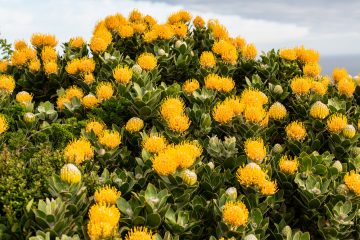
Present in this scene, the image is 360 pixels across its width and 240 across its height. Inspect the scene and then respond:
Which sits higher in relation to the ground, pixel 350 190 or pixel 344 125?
pixel 344 125

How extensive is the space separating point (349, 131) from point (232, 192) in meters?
1.42

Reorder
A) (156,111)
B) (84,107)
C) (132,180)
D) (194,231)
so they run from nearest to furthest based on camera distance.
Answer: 1. (194,231)
2. (132,180)
3. (156,111)
4. (84,107)

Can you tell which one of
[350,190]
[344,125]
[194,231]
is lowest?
[194,231]

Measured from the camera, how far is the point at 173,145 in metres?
3.91

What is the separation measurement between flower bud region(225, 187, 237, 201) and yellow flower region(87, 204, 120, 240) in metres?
0.83

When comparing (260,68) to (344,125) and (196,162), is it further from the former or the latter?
(196,162)

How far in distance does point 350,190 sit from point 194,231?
1.21 meters

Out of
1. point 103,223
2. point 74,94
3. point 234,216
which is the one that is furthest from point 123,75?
point 103,223

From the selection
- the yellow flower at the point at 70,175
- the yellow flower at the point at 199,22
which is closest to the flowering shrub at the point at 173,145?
the yellow flower at the point at 70,175

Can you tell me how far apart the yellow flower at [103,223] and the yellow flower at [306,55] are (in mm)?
3741

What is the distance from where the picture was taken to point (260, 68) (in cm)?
569

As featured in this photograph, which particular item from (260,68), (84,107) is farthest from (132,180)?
(260,68)

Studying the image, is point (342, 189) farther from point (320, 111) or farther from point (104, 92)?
point (104, 92)

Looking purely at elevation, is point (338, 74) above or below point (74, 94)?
above
